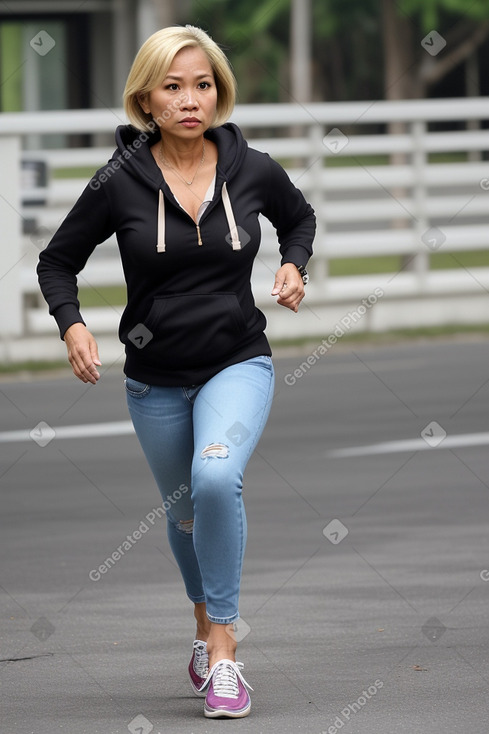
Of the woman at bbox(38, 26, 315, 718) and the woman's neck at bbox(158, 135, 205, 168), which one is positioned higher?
the woman's neck at bbox(158, 135, 205, 168)

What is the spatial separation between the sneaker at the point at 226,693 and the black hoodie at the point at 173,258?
30.0 inches

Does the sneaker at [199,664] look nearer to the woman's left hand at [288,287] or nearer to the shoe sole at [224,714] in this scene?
the shoe sole at [224,714]

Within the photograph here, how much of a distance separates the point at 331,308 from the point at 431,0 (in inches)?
885

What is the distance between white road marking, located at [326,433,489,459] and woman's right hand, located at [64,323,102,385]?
4466 mm

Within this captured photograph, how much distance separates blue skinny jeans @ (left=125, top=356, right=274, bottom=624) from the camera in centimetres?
444

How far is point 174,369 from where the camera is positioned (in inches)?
182

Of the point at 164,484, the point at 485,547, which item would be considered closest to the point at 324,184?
the point at 485,547

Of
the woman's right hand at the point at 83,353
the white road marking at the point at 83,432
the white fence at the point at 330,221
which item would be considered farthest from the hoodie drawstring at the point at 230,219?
the white fence at the point at 330,221

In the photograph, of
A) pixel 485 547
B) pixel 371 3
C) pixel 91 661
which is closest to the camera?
pixel 91 661

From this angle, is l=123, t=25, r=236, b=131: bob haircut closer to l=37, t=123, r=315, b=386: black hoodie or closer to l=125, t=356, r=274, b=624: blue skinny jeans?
l=37, t=123, r=315, b=386: black hoodie

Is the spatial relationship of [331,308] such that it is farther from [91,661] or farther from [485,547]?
[91,661]

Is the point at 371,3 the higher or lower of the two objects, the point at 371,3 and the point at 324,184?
the higher
